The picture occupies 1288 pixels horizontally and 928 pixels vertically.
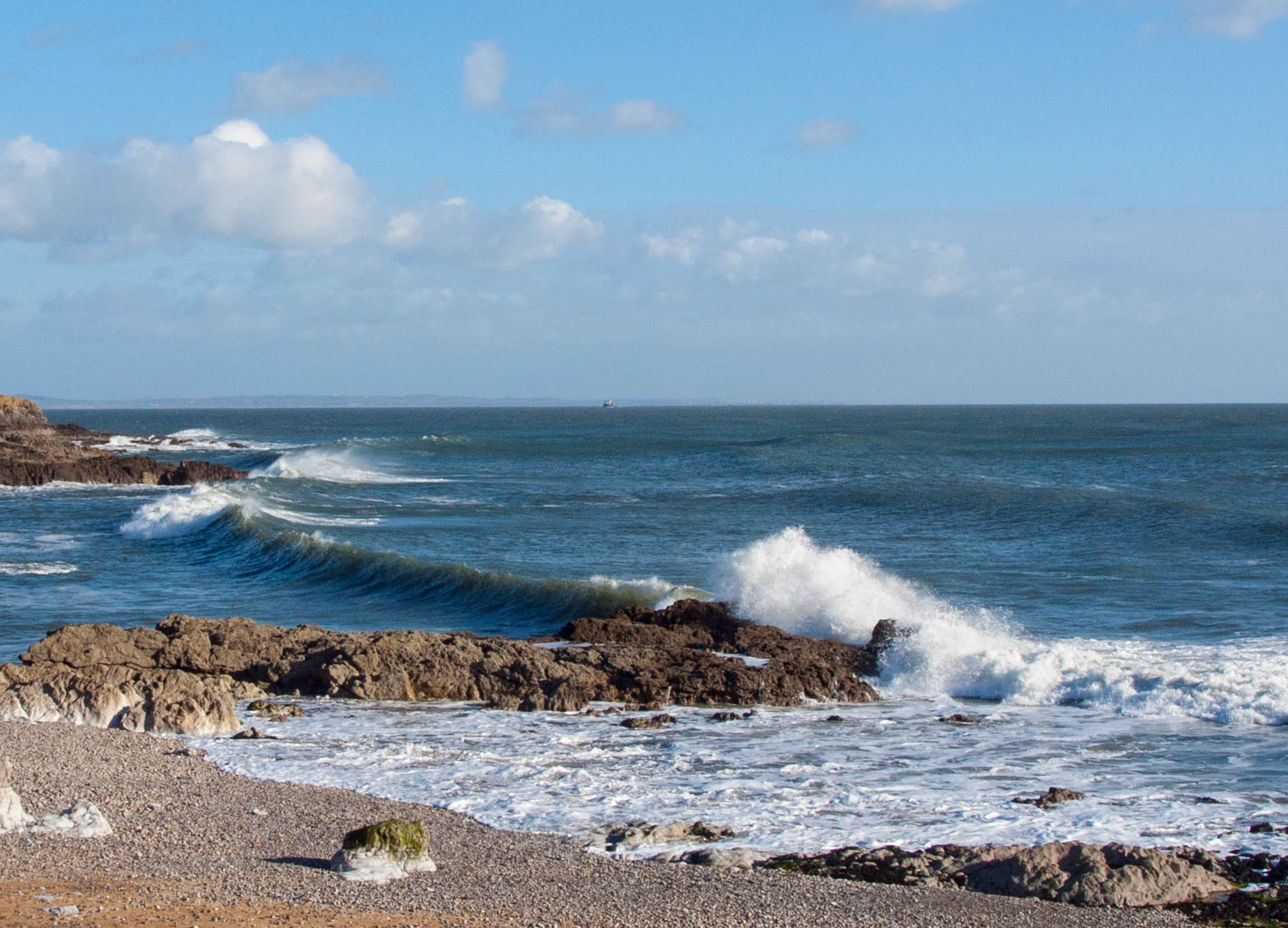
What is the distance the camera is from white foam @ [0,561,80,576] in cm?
2180

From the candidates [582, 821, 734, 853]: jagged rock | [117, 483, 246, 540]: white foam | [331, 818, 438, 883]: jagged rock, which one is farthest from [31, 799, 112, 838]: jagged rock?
[117, 483, 246, 540]: white foam

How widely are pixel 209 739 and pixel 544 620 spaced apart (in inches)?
290

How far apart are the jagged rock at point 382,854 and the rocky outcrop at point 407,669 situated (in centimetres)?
495

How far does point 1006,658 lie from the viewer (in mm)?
13781

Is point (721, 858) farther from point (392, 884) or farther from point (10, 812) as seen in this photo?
point (10, 812)

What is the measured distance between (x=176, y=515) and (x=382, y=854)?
2440 centimetres

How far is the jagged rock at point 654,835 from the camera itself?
8.16 meters

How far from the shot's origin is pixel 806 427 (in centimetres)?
10631

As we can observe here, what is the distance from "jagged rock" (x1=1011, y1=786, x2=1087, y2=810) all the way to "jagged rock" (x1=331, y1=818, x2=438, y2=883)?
14.8ft

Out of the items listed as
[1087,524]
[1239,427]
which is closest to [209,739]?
[1087,524]

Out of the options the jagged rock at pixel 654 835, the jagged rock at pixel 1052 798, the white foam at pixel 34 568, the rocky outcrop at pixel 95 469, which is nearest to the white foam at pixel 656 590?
the jagged rock at pixel 1052 798

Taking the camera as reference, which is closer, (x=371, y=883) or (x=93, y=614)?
(x=371, y=883)

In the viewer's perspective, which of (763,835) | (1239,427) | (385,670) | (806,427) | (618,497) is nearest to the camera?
(763,835)

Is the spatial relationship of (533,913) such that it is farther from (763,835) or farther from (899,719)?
(899,719)
